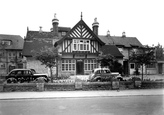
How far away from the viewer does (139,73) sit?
2512cm

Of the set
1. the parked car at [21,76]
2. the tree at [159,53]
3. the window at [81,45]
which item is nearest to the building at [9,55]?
the window at [81,45]

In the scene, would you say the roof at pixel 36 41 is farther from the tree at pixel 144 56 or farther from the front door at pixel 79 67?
the tree at pixel 144 56

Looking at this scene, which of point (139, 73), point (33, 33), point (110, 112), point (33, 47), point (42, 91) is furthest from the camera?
point (33, 33)

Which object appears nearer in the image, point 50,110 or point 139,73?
point 50,110

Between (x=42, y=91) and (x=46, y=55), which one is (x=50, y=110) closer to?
(x=42, y=91)

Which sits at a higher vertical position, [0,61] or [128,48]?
[128,48]

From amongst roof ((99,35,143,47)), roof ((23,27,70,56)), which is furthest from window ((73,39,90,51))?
roof ((99,35,143,47))

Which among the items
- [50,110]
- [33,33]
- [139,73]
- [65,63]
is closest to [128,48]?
[139,73]

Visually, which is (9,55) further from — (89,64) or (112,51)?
(112,51)

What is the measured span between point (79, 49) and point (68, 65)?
139 inches

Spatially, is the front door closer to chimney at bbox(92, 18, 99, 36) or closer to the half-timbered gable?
the half-timbered gable

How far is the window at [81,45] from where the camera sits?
2080 cm

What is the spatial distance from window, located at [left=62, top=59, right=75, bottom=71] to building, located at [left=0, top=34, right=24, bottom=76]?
45.8 ft

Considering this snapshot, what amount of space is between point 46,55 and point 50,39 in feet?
42.7
